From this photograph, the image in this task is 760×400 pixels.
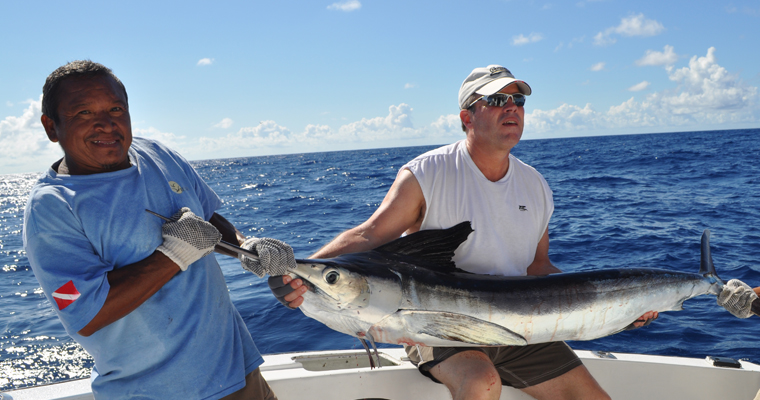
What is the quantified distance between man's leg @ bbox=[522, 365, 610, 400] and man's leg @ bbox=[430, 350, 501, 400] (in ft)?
1.50

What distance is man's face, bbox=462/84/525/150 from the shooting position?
2631mm

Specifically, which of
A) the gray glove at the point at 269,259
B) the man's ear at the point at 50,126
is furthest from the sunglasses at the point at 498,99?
the man's ear at the point at 50,126

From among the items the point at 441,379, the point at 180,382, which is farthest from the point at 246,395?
the point at 441,379

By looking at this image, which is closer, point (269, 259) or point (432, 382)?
point (269, 259)

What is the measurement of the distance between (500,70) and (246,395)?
2068 millimetres

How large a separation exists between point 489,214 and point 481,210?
5 centimetres

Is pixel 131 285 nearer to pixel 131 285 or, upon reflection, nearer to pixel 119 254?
pixel 131 285

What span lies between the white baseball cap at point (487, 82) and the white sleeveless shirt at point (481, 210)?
0.97 feet

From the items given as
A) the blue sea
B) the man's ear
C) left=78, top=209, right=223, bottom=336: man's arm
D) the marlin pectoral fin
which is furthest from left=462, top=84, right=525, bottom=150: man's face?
the blue sea

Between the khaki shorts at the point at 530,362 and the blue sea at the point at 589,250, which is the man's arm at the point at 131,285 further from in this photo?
the blue sea at the point at 589,250

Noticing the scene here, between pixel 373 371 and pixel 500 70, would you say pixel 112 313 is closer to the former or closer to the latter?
pixel 373 371

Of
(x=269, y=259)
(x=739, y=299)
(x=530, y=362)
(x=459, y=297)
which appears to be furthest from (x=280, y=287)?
(x=739, y=299)

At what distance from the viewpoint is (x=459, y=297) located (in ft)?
6.86

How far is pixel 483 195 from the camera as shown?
104 inches
